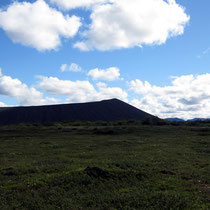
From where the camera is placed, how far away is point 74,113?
438 feet

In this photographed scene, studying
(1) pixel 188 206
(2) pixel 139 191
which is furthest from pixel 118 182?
(1) pixel 188 206

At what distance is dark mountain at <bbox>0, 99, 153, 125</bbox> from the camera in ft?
410

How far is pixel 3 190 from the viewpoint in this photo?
1247cm

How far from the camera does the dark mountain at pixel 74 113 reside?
124944 millimetres

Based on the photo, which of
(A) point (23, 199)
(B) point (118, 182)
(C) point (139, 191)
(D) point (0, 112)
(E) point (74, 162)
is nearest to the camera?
(A) point (23, 199)

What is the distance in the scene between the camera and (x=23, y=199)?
1120 centimetres

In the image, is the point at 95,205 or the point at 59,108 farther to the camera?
the point at 59,108

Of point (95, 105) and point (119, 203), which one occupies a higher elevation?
point (95, 105)

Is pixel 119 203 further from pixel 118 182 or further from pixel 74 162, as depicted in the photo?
pixel 74 162

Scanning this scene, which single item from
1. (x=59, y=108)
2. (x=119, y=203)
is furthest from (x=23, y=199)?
Result: (x=59, y=108)

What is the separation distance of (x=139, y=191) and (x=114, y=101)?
13874 cm

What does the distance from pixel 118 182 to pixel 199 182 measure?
4.82 metres

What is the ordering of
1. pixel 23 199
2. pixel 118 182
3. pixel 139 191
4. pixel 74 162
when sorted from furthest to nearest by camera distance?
pixel 74 162, pixel 118 182, pixel 139 191, pixel 23 199

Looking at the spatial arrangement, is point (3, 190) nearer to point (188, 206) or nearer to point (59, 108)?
point (188, 206)
